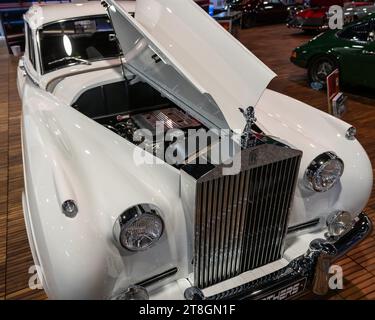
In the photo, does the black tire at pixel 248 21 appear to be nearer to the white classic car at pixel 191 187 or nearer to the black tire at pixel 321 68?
the black tire at pixel 321 68

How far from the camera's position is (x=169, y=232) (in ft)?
5.75

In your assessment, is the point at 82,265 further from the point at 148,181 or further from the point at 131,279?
the point at 148,181

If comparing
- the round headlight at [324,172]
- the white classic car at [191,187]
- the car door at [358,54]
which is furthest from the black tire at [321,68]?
the round headlight at [324,172]

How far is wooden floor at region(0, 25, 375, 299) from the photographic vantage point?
93.6 inches

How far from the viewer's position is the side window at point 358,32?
5352 millimetres

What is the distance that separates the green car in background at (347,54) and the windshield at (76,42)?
144 inches

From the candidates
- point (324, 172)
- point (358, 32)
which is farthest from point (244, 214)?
point (358, 32)

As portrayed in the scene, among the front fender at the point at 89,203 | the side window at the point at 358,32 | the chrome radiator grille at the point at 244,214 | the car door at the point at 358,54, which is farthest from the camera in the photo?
the side window at the point at 358,32

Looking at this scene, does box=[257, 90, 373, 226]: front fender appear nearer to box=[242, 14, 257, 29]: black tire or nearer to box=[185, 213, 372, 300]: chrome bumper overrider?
box=[185, 213, 372, 300]: chrome bumper overrider

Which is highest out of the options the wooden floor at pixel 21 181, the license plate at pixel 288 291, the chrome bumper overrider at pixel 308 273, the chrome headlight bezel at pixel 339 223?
the chrome headlight bezel at pixel 339 223

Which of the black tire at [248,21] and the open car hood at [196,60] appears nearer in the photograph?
the open car hood at [196,60]

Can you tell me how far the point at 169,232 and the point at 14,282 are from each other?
4.34 ft

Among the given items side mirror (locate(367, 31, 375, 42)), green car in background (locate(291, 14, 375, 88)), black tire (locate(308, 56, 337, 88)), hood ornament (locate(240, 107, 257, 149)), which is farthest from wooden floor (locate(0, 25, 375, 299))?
hood ornament (locate(240, 107, 257, 149))

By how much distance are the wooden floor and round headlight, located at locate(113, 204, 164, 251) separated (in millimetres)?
1102
